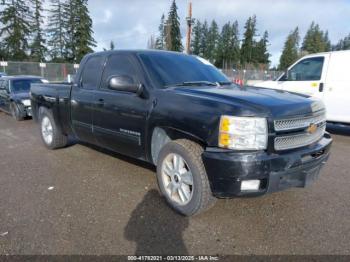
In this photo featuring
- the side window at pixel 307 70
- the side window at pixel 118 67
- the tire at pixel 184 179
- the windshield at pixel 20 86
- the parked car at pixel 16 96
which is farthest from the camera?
the windshield at pixel 20 86

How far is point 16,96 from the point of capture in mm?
10164

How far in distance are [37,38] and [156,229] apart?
220 ft

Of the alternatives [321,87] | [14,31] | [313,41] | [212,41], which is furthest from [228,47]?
[321,87]

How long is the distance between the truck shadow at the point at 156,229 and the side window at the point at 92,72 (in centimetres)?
216

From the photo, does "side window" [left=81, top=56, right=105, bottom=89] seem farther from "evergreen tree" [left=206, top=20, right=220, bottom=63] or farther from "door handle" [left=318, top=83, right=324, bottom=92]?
"evergreen tree" [left=206, top=20, right=220, bottom=63]

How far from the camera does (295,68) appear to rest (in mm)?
8391

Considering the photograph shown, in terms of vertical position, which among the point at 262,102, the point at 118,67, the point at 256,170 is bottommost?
the point at 256,170

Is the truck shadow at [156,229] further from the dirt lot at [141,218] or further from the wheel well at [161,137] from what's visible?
the wheel well at [161,137]

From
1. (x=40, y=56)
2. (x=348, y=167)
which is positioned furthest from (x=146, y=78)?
(x=40, y=56)

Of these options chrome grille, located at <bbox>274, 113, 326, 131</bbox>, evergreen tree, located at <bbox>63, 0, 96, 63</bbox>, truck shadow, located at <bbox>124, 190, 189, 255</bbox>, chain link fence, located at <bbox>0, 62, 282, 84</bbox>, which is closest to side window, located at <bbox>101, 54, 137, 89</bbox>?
truck shadow, located at <bbox>124, 190, 189, 255</bbox>

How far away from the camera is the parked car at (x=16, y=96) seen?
10008mm

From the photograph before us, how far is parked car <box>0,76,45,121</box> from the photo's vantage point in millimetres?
10008

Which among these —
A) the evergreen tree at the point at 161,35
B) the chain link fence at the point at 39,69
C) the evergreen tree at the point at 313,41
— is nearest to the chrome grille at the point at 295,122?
the chain link fence at the point at 39,69

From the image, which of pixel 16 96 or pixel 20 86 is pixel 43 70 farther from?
pixel 16 96
